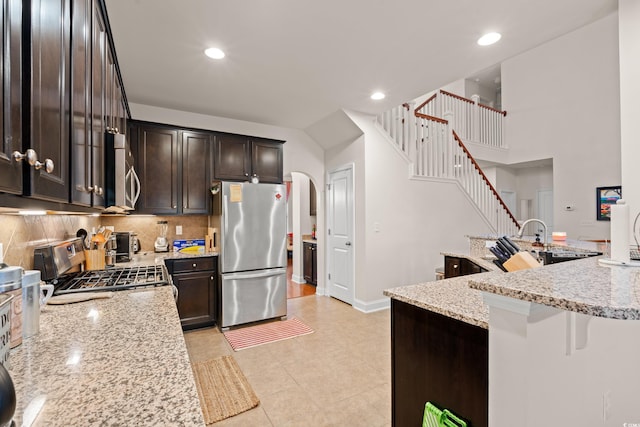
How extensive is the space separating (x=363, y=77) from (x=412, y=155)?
190 cm

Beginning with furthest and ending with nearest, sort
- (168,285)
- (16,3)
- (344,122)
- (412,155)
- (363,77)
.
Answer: (412,155) → (344,122) → (363,77) → (168,285) → (16,3)

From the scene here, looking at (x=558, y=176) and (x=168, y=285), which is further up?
(x=558, y=176)

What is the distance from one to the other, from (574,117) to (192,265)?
8.18 m

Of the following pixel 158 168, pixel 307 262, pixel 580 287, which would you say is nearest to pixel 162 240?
pixel 158 168

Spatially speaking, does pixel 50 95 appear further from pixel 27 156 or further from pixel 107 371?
pixel 107 371

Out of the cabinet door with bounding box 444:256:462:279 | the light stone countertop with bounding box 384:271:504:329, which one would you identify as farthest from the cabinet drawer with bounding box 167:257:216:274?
the cabinet door with bounding box 444:256:462:279

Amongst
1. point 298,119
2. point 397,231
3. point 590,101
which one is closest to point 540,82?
point 590,101

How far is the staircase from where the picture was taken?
15.1 ft

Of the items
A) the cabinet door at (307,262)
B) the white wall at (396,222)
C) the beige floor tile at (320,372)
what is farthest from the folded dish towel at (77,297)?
the cabinet door at (307,262)

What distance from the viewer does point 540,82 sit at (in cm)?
717

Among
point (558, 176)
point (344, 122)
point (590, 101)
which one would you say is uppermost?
point (590, 101)

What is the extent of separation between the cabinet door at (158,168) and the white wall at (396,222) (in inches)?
92.1

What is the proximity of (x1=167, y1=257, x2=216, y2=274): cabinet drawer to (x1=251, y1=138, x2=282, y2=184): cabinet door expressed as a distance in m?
1.28

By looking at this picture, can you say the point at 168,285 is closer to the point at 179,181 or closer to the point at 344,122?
the point at 179,181
